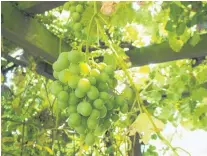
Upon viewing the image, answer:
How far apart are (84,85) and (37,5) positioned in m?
0.95

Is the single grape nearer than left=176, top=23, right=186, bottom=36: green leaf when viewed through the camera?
Yes

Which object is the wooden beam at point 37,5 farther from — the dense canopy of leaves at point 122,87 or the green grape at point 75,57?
the green grape at point 75,57

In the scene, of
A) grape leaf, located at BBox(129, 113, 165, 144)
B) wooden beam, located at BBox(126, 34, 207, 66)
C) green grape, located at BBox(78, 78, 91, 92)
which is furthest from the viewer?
wooden beam, located at BBox(126, 34, 207, 66)

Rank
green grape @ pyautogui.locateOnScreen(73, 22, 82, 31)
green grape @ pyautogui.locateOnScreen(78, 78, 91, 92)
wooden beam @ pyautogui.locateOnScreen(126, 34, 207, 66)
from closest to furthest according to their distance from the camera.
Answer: green grape @ pyautogui.locateOnScreen(78, 78, 91, 92) → green grape @ pyautogui.locateOnScreen(73, 22, 82, 31) → wooden beam @ pyautogui.locateOnScreen(126, 34, 207, 66)

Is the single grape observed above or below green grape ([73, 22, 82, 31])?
below

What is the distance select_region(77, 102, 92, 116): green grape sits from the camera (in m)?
0.68

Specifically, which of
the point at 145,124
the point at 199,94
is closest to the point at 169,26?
the point at 199,94

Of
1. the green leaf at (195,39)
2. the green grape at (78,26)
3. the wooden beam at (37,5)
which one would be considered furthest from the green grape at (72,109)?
the green leaf at (195,39)

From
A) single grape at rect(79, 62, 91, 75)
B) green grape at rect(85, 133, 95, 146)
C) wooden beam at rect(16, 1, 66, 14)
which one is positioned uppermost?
wooden beam at rect(16, 1, 66, 14)

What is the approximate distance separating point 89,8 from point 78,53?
1.04 feet

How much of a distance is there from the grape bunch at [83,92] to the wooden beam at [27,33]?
2.80 feet

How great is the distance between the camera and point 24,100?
1900 mm

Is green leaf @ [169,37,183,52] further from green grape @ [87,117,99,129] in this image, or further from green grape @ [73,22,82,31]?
green grape @ [87,117,99,129]

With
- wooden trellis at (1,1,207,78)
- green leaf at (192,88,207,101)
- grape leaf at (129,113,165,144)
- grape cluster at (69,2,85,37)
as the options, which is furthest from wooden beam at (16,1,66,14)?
grape leaf at (129,113,165,144)
